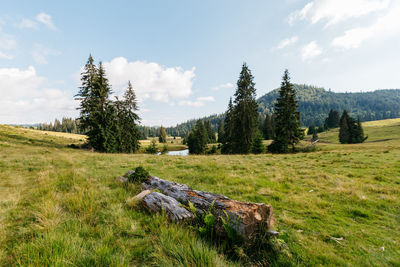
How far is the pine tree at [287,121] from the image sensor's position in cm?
2834

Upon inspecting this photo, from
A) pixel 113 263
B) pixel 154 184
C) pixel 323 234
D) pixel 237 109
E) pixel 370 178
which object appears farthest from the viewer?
pixel 237 109

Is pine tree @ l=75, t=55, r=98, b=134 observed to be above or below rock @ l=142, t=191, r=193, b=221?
above

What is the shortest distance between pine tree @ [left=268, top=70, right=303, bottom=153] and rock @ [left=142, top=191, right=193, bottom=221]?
2884 cm

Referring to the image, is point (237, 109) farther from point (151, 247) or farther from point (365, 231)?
point (151, 247)

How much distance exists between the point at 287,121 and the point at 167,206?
30.0 meters

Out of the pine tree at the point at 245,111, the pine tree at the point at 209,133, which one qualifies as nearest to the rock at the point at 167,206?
the pine tree at the point at 245,111

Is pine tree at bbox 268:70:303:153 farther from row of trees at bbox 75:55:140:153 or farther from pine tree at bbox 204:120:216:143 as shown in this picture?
pine tree at bbox 204:120:216:143

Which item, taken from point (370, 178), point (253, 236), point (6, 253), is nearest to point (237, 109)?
point (370, 178)

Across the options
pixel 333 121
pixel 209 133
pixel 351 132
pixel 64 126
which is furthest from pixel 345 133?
pixel 64 126

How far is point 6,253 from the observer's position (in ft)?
8.95

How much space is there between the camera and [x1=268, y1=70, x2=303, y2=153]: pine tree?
93.0 feet

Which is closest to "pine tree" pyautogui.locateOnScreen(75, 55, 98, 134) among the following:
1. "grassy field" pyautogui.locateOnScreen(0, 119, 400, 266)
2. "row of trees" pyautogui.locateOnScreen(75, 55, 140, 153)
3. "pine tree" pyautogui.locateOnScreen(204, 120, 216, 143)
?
"row of trees" pyautogui.locateOnScreen(75, 55, 140, 153)

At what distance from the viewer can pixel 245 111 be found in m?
28.4

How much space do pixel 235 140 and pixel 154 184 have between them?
25587mm
